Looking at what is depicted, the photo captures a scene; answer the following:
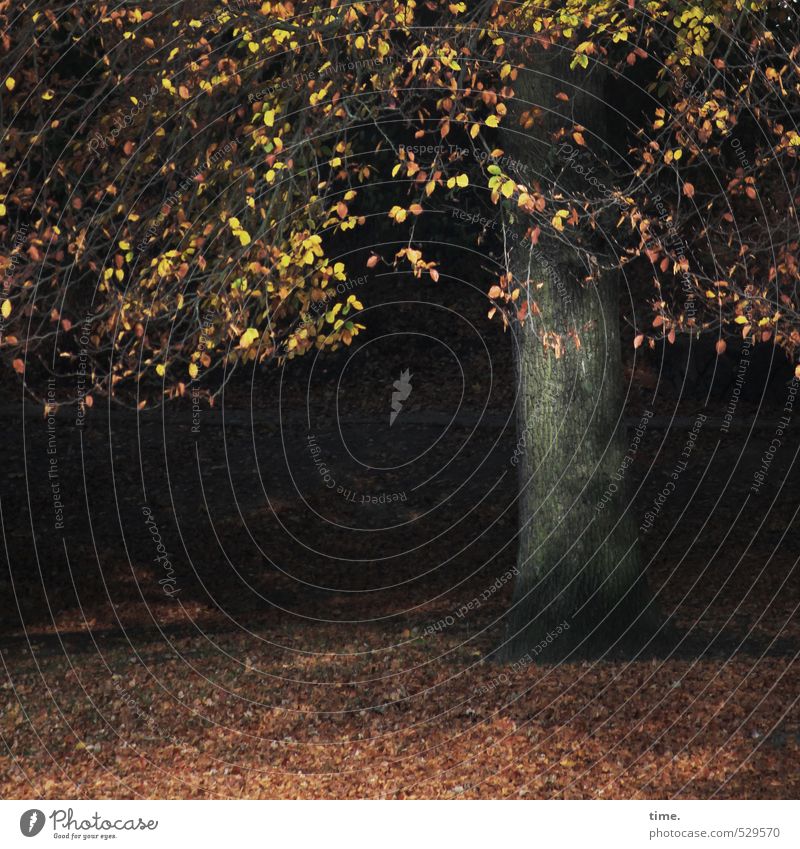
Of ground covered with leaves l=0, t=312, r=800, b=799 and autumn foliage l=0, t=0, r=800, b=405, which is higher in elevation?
autumn foliage l=0, t=0, r=800, b=405

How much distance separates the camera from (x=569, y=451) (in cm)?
862

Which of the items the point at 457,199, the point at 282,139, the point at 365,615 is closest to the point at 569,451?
the point at 457,199

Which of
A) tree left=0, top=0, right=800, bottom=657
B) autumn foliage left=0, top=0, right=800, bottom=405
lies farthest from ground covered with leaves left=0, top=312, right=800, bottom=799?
autumn foliage left=0, top=0, right=800, bottom=405

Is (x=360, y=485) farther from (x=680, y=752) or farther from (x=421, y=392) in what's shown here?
(x=680, y=752)

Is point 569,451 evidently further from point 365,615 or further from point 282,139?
point 365,615

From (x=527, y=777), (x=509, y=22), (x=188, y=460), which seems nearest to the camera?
(x=527, y=777)

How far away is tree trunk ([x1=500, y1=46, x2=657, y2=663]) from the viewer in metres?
Result: 8.47

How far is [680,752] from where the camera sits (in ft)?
22.7

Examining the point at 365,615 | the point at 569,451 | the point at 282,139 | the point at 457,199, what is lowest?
the point at 365,615

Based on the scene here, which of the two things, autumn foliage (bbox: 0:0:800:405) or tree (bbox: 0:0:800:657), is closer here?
autumn foliage (bbox: 0:0:800:405)

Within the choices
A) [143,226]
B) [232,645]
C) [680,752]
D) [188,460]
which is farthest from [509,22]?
[188,460]

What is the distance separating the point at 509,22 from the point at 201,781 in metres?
5.53

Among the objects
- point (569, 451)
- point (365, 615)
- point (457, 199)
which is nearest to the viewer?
point (569, 451)

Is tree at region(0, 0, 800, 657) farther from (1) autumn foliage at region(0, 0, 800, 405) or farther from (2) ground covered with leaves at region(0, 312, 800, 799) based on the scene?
(2) ground covered with leaves at region(0, 312, 800, 799)
